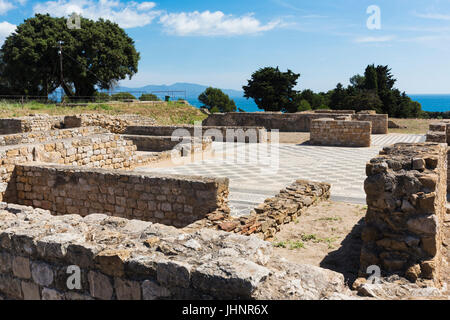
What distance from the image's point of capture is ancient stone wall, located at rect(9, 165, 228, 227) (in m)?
5.97

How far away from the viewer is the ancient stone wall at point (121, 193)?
19.6 ft

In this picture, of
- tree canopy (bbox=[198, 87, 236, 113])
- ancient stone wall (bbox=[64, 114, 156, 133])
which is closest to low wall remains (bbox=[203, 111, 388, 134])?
ancient stone wall (bbox=[64, 114, 156, 133])

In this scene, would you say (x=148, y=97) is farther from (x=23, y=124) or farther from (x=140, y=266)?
(x=140, y=266)

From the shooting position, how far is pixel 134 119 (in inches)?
848

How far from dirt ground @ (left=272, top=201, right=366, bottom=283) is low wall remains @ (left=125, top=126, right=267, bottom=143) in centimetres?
1047

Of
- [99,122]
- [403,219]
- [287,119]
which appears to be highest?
[287,119]

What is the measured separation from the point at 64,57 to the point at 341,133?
2766 centimetres

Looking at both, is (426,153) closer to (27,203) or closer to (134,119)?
(27,203)

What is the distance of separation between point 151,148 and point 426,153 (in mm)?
11760

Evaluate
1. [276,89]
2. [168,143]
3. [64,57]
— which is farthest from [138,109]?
[276,89]

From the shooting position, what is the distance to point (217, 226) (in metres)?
5.35

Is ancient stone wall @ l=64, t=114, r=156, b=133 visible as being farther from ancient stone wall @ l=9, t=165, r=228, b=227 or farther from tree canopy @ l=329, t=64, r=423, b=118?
tree canopy @ l=329, t=64, r=423, b=118

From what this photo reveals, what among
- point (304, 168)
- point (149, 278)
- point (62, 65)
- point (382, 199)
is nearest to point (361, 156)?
point (304, 168)

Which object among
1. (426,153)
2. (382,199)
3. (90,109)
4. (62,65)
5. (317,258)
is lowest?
(317,258)
